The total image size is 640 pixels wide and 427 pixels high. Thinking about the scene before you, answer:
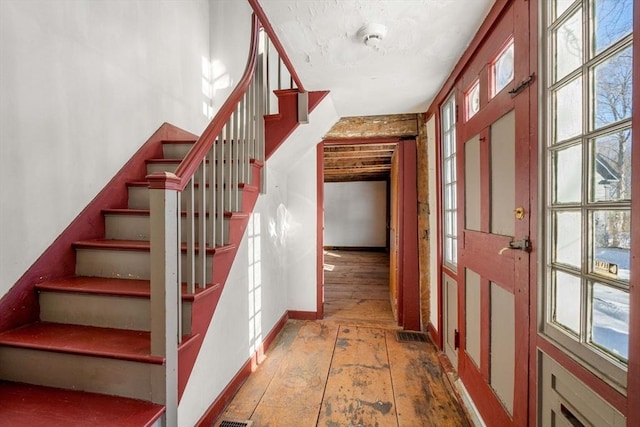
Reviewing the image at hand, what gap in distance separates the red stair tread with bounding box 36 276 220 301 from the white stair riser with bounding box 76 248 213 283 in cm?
5

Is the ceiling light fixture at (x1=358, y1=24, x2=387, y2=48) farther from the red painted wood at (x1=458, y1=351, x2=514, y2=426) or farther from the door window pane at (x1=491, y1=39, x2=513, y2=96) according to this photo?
the red painted wood at (x1=458, y1=351, x2=514, y2=426)

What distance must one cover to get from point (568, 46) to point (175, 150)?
8.31ft

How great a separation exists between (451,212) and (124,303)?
7.82 ft

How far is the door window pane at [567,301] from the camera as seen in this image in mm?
943

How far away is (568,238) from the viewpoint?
39.0 inches

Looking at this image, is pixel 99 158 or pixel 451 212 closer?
pixel 99 158

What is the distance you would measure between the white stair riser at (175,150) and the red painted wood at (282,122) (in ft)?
2.34

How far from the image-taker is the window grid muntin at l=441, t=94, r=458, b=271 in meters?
2.26

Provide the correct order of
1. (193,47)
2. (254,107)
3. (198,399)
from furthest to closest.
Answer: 1. (193,47)
2. (254,107)
3. (198,399)

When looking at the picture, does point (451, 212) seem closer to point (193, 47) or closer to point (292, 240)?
point (292, 240)

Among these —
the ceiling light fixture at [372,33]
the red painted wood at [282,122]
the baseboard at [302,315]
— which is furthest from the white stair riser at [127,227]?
the baseboard at [302,315]

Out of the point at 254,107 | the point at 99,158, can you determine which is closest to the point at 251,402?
the point at 99,158

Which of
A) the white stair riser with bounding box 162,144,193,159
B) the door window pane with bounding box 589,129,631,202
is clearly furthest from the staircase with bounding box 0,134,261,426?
the door window pane with bounding box 589,129,631,202

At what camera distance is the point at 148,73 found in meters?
2.19
